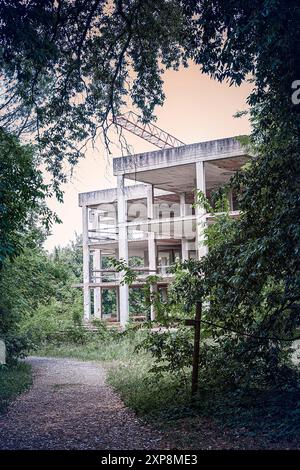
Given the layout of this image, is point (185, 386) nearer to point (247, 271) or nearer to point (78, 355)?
point (247, 271)

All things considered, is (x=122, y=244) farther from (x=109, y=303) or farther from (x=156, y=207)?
(x=109, y=303)

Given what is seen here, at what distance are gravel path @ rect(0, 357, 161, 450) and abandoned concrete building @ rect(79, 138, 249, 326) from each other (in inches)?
333

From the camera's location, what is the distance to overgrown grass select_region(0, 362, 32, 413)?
34.3 ft

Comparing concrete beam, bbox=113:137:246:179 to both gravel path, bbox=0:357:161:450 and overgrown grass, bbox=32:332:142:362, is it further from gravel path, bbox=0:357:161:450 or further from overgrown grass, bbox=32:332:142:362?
gravel path, bbox=0:357:161:450

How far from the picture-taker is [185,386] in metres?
9.26

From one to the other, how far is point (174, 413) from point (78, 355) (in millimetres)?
12933

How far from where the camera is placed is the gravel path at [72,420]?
661 cm

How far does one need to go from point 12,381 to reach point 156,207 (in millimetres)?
19190

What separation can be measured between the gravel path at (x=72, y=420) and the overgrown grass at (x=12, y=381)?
22 centimetres

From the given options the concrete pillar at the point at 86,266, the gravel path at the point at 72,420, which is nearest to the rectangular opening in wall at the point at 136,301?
the concrete pillar at the point at 86,266

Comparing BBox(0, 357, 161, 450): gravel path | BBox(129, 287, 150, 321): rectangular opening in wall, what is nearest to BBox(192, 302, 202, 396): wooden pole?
BBox(0, 357, 161, 450): gravel path

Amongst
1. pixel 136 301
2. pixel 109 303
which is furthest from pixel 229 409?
pixel 109 303

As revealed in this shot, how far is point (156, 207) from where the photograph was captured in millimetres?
30391

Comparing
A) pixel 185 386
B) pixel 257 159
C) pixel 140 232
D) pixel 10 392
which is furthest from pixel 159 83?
pixel 140 232
